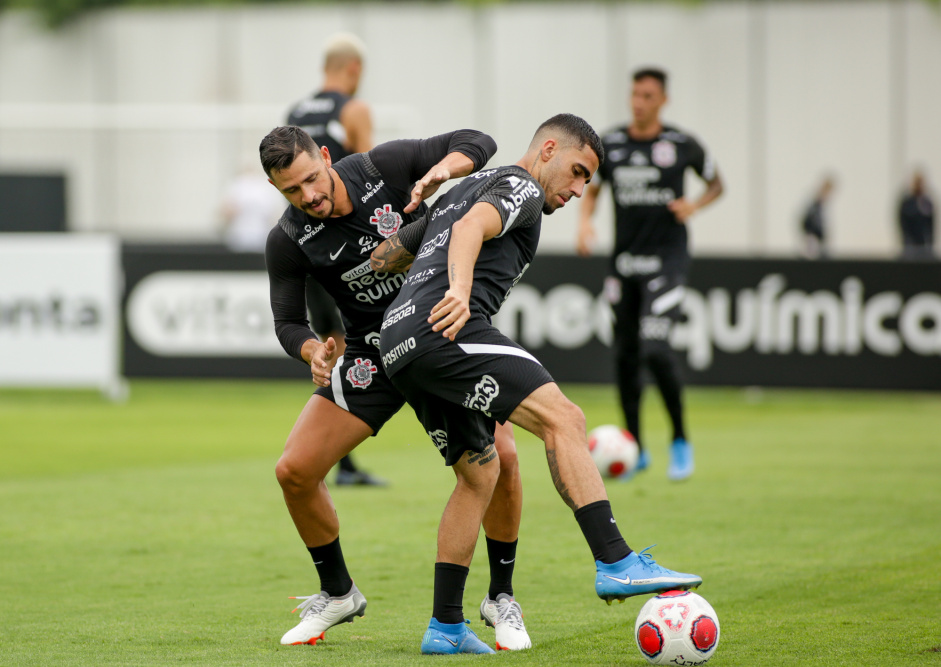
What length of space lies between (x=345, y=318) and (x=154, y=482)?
3.91m

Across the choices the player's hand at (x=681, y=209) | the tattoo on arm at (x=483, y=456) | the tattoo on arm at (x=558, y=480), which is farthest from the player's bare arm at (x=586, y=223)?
the tattoo on arm at (x=558, y=480)

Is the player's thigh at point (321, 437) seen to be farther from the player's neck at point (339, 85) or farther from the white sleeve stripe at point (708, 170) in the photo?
the white sleeve stripe at point (708, 170)

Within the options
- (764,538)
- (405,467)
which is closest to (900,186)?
(405,467)

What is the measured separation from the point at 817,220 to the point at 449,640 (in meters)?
21.8

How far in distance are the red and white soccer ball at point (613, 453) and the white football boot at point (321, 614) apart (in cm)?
377

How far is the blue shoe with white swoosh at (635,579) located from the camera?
4109mm

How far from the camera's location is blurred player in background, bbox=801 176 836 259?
24.9 m

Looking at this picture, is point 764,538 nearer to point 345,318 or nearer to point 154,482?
point 345,318

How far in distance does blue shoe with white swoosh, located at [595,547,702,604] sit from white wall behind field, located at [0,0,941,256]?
20.8 metres

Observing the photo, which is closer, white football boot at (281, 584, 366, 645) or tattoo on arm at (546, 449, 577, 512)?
tattoo on arm at (546, 449, 577, 512)

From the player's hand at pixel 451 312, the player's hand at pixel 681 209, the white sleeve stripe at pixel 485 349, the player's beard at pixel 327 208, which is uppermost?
the player's beard at pixel 327 208

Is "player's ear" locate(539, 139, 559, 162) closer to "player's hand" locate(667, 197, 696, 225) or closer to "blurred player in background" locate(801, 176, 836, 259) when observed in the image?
"player's hand" locate(667, 197, 696, 225)

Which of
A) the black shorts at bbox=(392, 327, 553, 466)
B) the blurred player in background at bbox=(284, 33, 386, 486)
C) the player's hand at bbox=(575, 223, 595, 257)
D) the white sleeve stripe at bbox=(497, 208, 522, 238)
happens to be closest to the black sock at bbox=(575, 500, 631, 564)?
the black shorts at bbox=(392, 327, 553, 466)

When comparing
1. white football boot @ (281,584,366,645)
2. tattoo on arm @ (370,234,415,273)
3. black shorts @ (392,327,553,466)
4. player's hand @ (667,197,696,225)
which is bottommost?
white football boot @ (281,584,366,645)
